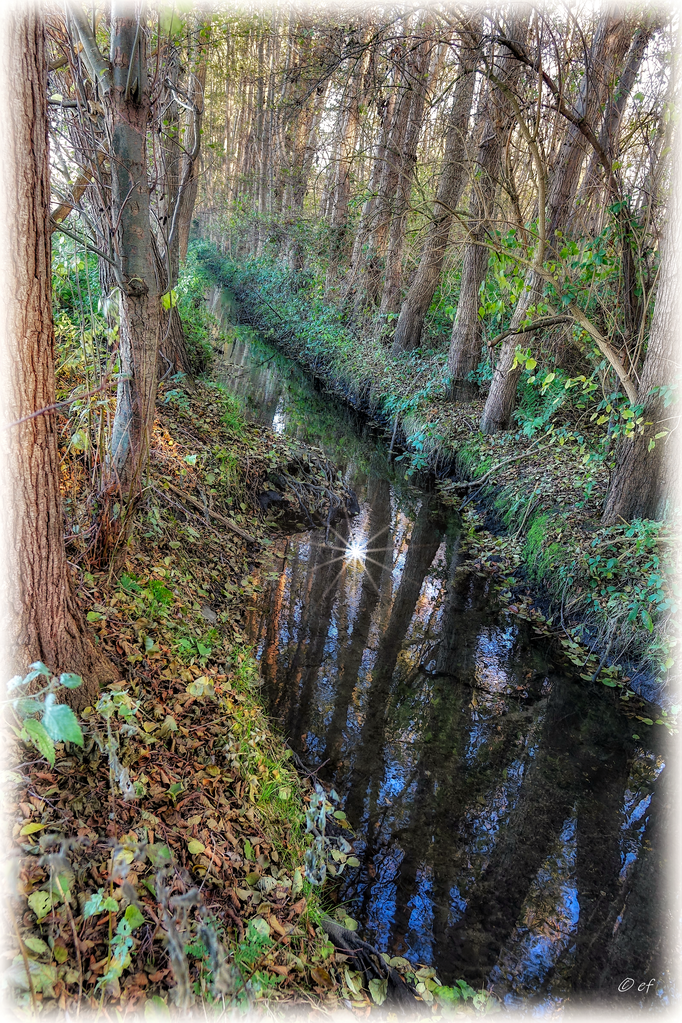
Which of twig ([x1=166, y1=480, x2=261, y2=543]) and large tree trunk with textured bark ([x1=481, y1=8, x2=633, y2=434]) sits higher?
large tree trunk with textured bark ([x1=481, y1=8, x2=633, y2=434])

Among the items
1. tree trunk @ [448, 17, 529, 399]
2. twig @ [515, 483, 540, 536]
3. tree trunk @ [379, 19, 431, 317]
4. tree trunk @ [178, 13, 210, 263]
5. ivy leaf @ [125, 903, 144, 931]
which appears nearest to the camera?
ivy leaf @ [125, 903, 144, 931]

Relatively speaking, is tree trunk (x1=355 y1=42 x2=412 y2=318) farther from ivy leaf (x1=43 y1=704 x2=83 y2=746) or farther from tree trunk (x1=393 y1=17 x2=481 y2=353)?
ivy leaf (x1=43 y1=704 x2=83 y2=746)

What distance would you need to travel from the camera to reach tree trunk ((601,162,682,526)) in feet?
20.4

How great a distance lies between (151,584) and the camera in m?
4.63

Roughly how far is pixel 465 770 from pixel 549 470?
518 centimetres

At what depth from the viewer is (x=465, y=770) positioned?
4.93 m

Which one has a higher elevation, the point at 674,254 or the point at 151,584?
the point at 674,254

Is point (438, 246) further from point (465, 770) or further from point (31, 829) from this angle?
point (31, 829)

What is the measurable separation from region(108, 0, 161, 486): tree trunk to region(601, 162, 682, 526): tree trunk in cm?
501

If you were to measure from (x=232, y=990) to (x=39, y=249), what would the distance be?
10.2ft

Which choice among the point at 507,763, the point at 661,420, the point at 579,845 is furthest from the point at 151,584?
the point at 661,420

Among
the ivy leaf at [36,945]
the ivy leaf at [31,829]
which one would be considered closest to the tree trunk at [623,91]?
the ivy leaf at [31,829]

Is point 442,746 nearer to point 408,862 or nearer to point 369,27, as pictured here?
point 408,862

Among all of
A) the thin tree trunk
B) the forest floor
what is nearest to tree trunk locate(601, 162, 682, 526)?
the forest floor
